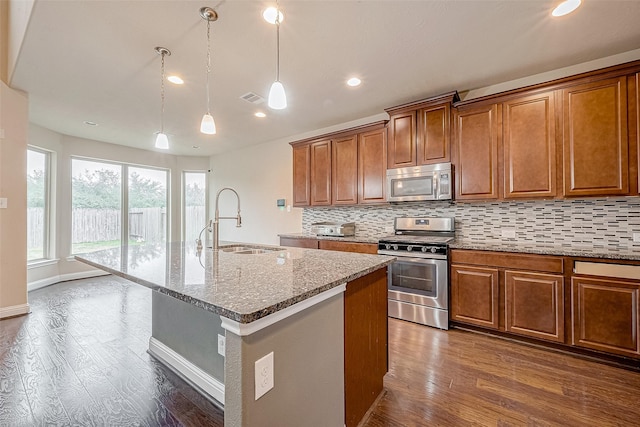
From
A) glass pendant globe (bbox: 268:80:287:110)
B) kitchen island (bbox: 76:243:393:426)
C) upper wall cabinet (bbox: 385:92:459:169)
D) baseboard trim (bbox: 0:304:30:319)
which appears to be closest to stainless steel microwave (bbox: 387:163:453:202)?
upper wall cabinet (bbox: 385:92:459:169)

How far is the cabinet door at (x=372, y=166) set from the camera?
357 centimetres

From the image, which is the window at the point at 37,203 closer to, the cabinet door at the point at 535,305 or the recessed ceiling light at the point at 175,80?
the recessed ceiling light at the point at 175,80

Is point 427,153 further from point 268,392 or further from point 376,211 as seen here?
point 268,392

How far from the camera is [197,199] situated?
6766mm

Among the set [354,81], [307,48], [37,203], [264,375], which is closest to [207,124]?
[307,48]

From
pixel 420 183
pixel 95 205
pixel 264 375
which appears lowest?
pixel 264 375

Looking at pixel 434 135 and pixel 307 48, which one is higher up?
pixel 307 48

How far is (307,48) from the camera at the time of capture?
230 cm

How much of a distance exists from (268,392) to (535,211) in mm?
3102

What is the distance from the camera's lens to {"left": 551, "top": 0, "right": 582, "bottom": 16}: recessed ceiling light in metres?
1.82

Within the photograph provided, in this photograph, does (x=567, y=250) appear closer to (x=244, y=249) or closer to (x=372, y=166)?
(x=372, y=166)

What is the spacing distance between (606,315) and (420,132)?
2.30m

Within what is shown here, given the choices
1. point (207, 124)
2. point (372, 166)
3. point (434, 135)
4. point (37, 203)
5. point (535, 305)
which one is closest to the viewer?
point (207, 124)

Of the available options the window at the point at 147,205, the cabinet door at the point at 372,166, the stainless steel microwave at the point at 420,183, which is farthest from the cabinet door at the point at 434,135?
the window at the point at 147,205
